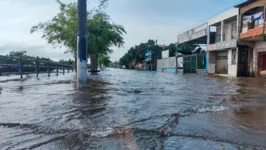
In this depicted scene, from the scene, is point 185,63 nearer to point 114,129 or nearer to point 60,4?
point 60,4

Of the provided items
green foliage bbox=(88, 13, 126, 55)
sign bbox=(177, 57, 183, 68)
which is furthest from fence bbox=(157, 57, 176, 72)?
green foliage bbox=(88, 13, 126, 55)

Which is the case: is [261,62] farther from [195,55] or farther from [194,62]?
[194,62]

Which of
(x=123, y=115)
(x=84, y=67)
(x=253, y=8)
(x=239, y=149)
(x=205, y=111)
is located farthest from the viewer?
(x=253, y=8)

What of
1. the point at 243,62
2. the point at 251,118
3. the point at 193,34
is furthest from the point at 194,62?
the point at 251,118

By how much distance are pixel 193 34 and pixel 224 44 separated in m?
8.69

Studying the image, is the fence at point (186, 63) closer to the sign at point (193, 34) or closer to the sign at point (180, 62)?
the sign at point (180, 62)

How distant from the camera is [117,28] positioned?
22.2 metres

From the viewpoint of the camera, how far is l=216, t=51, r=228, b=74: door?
25.8 metres

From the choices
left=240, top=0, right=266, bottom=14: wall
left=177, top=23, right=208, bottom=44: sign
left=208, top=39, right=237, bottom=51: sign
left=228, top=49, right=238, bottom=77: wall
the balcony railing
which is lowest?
left=228, top=49, right=238, bottom=77: wall

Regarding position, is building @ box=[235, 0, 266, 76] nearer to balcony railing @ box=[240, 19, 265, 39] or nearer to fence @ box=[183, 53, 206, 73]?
balcony railing @ box=[240, 19, 265, 39]

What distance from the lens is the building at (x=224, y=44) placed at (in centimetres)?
2282

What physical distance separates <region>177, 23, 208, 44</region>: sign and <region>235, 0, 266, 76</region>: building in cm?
791

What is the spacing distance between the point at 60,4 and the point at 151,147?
1790cm

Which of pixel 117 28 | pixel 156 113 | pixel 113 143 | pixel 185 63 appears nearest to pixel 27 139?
pixel 113 143
